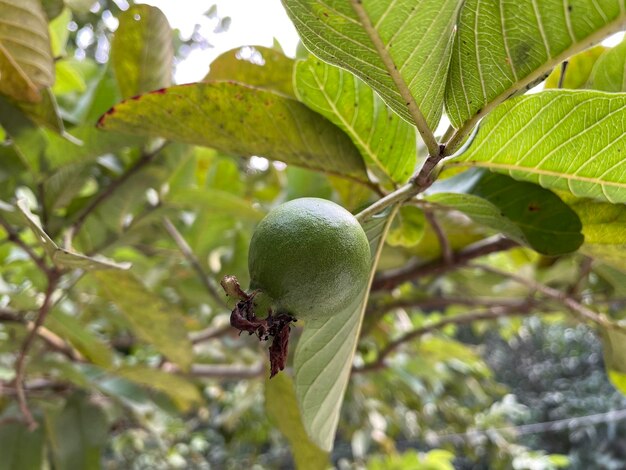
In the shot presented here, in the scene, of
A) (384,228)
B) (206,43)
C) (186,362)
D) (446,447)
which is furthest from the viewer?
(446,447)

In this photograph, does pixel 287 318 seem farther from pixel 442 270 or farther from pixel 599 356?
pixel 599 356

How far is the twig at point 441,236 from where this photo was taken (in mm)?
746

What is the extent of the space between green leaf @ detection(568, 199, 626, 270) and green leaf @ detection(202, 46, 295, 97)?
0.39 m

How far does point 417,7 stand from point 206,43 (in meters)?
2.30

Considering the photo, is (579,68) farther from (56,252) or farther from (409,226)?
(56,252)

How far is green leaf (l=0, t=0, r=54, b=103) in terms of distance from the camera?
0.58 m

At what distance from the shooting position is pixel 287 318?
0.39 m

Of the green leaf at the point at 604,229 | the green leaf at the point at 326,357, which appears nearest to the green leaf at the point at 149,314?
the green leaf at the point at 326,357

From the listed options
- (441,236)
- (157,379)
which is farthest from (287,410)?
(441,236)

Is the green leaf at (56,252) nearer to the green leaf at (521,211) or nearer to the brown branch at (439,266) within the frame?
the green leaf at (521,211)

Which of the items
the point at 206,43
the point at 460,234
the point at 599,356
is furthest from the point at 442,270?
the point at 599,356

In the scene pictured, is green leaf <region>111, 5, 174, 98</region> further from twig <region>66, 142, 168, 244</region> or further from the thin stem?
the thin stem

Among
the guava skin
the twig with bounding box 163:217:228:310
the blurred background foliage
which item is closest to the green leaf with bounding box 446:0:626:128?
the guava skin

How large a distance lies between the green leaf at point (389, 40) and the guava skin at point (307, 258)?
10 centimetres
